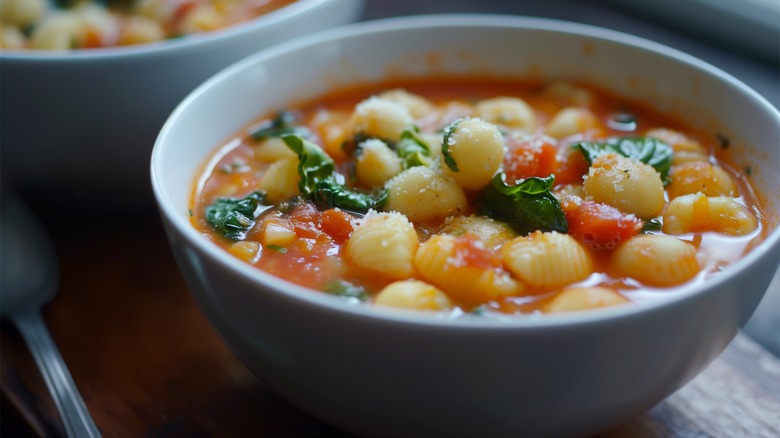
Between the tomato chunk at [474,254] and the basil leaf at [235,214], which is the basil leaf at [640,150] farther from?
the basil leaf at [235,214]

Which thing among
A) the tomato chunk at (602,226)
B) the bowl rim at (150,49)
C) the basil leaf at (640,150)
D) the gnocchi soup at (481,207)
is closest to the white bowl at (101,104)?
the bowl rim at (150,49)

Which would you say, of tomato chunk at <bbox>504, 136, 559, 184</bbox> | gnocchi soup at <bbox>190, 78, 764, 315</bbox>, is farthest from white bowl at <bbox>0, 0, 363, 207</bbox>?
tomato chunk at <bbox>504, 136, 559, 184</bbox>

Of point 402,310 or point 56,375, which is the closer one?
point 402,310

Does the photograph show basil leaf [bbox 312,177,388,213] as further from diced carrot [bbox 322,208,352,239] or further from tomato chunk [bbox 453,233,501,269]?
tomato chunk [bbox 453,233,501,269]

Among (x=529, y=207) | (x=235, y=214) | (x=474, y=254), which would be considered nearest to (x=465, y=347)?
(x=474, y=254)

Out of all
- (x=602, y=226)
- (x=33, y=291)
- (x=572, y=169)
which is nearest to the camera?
(x=602, y=226)

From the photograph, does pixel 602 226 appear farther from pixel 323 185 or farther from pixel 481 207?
pixel 323 185

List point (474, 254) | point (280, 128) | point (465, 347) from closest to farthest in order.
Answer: point (465, 347) → point (474, 254) → point (280, 128)
